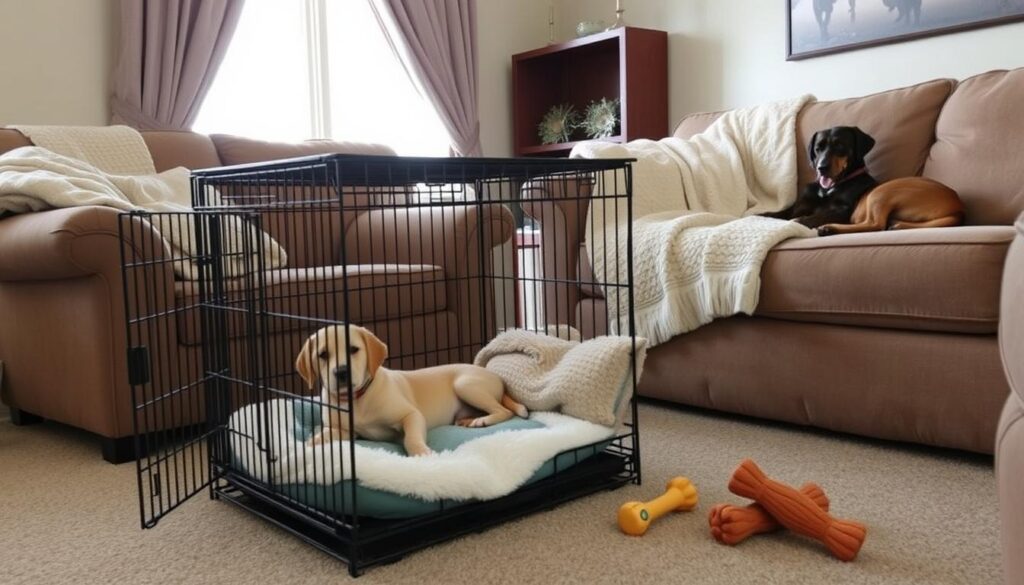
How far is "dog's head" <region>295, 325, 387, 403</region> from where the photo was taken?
1.63m

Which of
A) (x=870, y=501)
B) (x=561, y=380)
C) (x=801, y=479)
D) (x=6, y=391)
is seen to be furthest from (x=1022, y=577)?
(x=6, y=391)

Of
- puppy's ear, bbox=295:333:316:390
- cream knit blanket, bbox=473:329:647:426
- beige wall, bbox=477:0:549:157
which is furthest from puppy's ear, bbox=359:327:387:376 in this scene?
beige wall, bbox=477:0:549:157

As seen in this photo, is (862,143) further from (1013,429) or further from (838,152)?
(1013,429)

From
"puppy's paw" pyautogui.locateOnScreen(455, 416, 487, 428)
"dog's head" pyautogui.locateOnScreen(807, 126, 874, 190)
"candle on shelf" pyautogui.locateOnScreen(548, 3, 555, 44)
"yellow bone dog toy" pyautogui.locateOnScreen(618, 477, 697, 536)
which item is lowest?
"yellow bone dog toy" pyautogui.locateOnScreen(618, 477, 697, 536)

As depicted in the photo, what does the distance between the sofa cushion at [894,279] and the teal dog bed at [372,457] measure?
69 cm

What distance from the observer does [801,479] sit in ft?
6.15

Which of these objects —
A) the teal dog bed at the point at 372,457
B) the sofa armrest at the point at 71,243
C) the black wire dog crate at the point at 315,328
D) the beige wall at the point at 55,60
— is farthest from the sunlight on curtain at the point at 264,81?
the teal dog bed at the point at 372,457

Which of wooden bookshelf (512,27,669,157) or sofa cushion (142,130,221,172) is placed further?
wooden bookshelf (512,27,669,157)

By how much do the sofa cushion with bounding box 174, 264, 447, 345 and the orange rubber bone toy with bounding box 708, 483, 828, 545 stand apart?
109cm

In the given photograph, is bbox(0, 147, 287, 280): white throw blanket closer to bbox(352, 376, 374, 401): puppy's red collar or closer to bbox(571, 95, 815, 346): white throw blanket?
bbox(352, 376, 374, 401): puppy's red collar

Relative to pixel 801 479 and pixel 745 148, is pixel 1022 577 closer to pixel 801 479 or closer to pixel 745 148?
pixel 801 479

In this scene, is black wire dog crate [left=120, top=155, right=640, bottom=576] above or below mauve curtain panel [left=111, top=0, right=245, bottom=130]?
below

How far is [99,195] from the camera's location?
2.27 metres

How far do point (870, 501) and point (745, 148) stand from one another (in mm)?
1672
